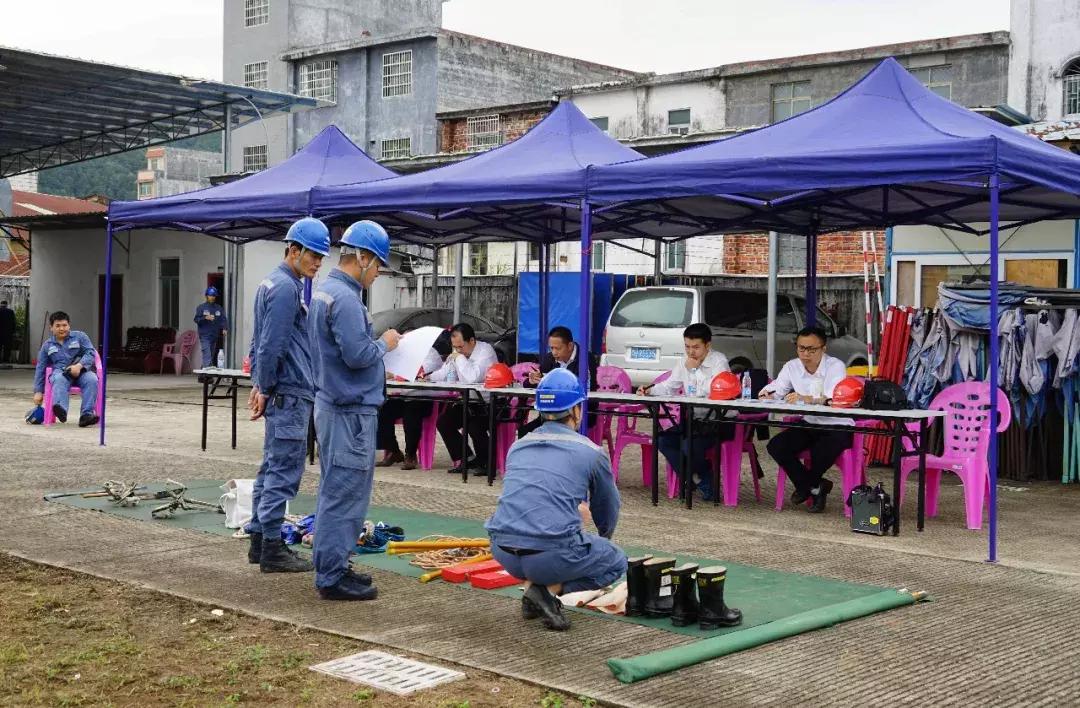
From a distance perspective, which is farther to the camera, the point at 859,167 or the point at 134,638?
the point at 859,167

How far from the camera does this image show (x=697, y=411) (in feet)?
32.9

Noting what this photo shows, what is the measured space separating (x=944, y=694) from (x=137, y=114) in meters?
24.4

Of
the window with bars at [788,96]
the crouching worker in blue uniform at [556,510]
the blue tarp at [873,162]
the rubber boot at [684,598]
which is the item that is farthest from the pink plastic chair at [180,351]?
the rubber boot at [684,598]

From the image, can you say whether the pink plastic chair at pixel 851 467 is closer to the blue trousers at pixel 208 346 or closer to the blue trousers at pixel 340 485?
the blue trousers at pixel 340 485

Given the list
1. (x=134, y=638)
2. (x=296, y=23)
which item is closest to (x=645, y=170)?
(x=134, y=638)

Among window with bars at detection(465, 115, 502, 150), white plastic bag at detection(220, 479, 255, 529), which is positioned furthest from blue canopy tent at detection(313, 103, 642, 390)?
window with bars at detection(465, 115, 502, 150)

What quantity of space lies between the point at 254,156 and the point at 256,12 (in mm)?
5461

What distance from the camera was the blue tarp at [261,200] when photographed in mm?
12031

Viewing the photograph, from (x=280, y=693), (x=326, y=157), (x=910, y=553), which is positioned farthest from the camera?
(x=326, y=157)

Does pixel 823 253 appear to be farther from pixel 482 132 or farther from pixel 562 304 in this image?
pixel 482 132

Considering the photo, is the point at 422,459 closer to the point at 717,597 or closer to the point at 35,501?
the point at 35,501

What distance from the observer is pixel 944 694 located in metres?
4.95

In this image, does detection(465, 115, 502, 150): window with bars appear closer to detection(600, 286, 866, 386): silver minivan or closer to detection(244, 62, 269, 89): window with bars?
detection(244, 62, 269, 89): window with bars

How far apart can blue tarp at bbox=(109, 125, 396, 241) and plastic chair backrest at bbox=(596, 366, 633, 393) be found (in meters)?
3.01
